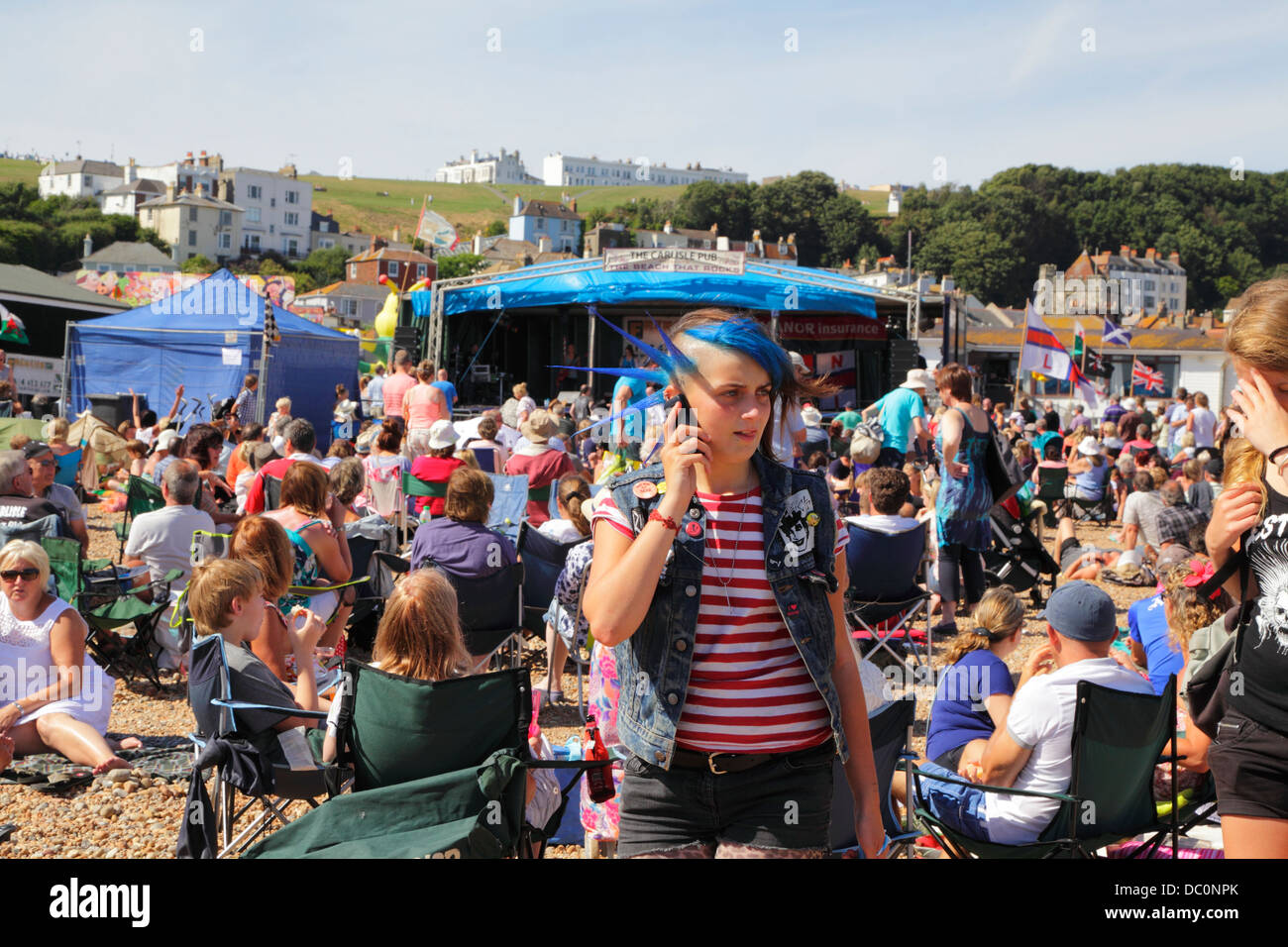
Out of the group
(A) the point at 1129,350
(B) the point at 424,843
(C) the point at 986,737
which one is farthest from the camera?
(A) the point at 1129,350

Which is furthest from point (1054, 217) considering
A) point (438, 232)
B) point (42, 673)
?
point (42, 673)

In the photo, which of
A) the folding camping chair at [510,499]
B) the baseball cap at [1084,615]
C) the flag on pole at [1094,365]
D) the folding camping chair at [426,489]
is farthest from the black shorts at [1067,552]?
the flag on pole at [1094,365]

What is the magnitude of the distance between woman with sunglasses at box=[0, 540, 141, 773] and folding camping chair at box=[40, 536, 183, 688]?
1.14 m

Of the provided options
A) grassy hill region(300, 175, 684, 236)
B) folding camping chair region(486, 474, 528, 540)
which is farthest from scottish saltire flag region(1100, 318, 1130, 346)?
grassy hill region(300, 175, 684, 236)

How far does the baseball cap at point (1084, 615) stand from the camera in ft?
11.3

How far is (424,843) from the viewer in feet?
8.67

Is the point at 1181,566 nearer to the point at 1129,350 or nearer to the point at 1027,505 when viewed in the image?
the point at 1027,505

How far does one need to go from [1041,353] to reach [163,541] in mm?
12821

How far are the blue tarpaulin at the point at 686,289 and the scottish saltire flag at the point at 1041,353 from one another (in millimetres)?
2868

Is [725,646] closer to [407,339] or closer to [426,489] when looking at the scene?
[426,489]

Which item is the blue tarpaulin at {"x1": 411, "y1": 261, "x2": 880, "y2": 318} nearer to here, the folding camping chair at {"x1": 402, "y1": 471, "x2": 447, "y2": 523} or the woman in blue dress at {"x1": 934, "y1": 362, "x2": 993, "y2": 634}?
the folding camping chair at {"x1": 402, "y1": 471, "x2": 447, "y2": 523}
